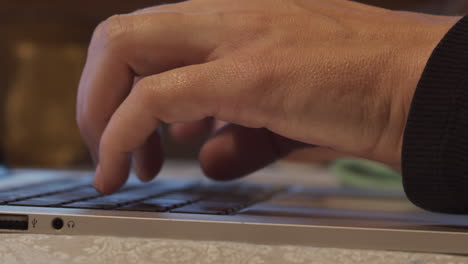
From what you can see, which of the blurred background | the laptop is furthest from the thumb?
the blurred background

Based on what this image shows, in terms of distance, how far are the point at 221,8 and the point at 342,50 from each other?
0.42ft

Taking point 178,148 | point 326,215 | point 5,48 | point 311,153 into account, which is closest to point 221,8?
point 326,215

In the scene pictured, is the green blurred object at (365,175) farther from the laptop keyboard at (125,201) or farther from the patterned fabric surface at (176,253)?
the patterned fabric surface at (176,253)

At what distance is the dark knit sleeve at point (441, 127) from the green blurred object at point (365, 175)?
0.58 m

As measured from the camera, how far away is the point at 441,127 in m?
0.42

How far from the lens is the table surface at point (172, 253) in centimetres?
36

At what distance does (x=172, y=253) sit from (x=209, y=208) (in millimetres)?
89

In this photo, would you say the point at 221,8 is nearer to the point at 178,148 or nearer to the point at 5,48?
the point at 5,48

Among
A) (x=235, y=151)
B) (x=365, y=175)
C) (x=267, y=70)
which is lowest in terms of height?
(x=365, y=175)

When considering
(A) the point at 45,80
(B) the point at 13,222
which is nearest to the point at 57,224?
(B) the point at 13,222

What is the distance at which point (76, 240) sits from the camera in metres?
0.38

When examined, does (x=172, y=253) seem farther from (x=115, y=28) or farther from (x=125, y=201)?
(x=115, y=28)

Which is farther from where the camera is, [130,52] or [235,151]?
[235,151]

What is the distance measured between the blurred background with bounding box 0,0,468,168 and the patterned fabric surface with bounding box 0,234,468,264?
99 centimetres
